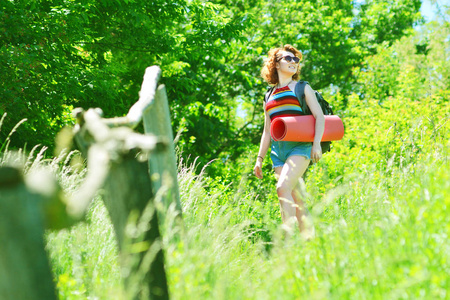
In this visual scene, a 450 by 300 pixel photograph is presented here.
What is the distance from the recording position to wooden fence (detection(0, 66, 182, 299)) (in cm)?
142

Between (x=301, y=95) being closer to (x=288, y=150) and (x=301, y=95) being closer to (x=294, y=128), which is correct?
(x=294, y=128)

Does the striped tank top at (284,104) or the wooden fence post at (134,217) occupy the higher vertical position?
the striped tank top at (284,104)

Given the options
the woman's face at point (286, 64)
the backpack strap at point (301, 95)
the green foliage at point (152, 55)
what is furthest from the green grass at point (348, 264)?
the green foliage at point (152, 55)

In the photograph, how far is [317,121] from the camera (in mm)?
4340

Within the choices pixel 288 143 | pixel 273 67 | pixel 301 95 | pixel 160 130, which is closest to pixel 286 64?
pixel 273 67

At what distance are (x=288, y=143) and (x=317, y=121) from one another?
306 mm

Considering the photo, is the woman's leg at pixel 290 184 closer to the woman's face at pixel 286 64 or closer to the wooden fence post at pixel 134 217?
the woman's face at pixel 286 64

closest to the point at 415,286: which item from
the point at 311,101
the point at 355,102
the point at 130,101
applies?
the point at 311,101

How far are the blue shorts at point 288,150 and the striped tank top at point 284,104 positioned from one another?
261 millimetres

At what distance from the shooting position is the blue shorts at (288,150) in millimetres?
4320

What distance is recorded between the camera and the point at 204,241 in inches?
123

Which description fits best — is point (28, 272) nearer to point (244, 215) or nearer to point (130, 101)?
point (244, 215)

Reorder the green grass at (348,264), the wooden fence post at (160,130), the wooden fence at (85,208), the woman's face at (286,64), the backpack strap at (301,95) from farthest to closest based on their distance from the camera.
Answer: the woman's face at (286,64) < the backpack strap at (301,95) < the wooden fence post at (160,130) < the green grass at (348,264) < the wooden fence at (85,208)

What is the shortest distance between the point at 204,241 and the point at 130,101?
833cm
